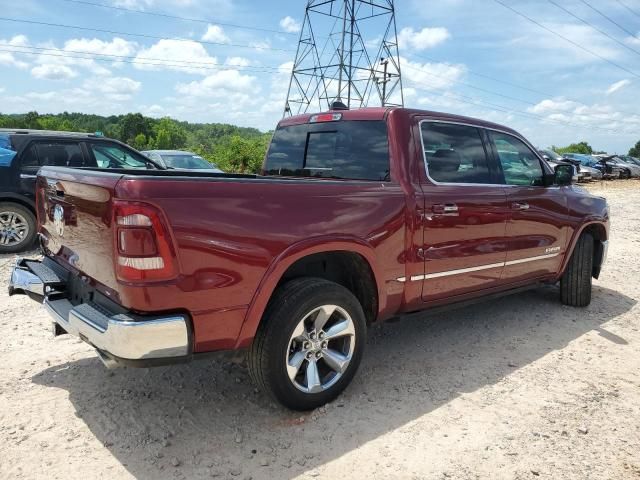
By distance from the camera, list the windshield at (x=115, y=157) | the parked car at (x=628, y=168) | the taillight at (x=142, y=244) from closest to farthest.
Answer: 1. the taillight at (x=142, y=244)
2. the windshield at (x=115, y=157)
3. the parked car at (x=628, y=168)

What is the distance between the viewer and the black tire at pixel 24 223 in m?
7.18

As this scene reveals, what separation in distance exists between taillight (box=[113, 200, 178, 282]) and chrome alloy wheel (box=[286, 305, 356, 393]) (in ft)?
2.97

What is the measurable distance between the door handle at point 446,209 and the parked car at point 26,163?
206 inches

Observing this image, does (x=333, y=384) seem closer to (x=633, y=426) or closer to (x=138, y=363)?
(x=138, y=363)

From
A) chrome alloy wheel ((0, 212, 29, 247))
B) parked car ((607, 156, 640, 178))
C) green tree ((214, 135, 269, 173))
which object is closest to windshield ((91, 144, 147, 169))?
chrome alloy wheel ((0, 212, 29, 247))

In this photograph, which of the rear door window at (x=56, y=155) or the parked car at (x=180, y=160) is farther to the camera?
the parked car at (x=180, y=160)

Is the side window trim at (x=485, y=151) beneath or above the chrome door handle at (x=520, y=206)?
above

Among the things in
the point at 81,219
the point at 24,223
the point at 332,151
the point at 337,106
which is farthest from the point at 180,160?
the point at 81,219

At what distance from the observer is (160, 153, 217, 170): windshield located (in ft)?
42.6

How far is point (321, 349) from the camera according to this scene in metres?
3.09

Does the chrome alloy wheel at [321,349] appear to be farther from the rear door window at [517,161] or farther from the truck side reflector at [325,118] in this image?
the rear door window at [517,161]

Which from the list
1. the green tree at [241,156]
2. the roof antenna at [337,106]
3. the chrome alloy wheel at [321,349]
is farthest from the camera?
the green tree at [241,156]

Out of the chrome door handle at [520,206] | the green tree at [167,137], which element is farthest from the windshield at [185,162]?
the green tree at [167,137]

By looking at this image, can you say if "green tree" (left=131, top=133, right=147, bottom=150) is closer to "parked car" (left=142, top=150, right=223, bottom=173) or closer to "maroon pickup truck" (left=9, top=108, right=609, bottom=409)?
"parked car" (left=142, top=150, right=223, bottom=173)
